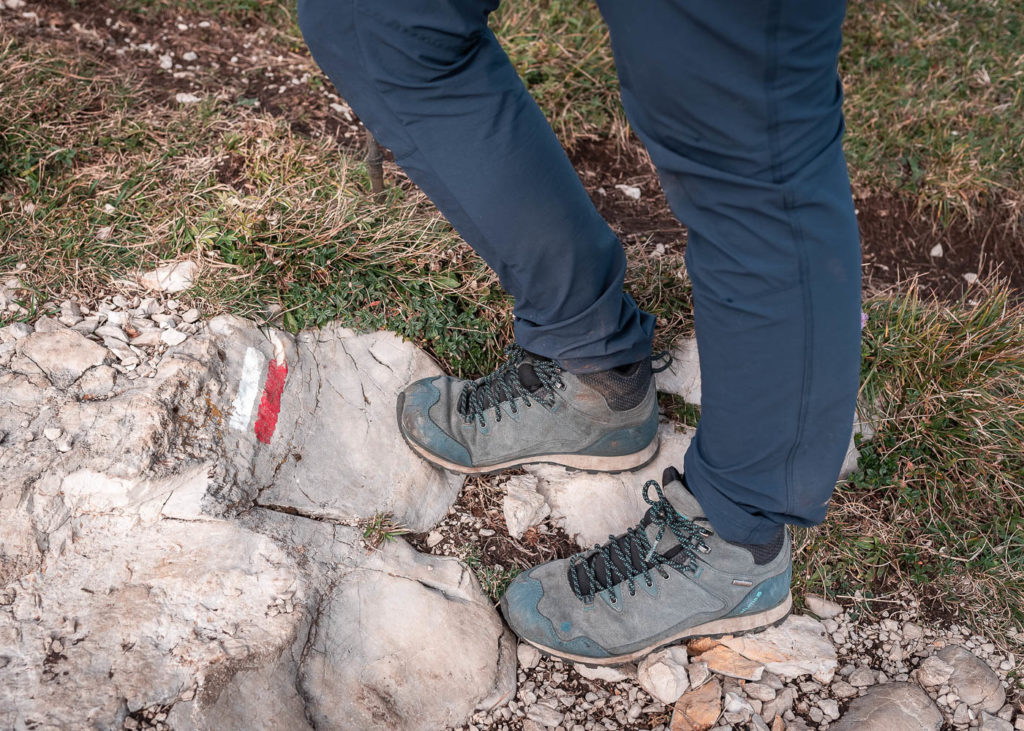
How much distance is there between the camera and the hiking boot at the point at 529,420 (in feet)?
6.78

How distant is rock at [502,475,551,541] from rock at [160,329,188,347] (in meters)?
0.97

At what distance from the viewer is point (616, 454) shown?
2.16 m

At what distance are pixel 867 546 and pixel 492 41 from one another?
1.65 meters

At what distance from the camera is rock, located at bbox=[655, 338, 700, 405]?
246cm

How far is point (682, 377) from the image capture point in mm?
2475

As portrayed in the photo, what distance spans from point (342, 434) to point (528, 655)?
0.76 m

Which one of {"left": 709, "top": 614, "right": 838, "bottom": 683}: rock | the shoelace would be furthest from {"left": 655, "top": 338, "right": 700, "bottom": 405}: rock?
{"left": 709, "top": 614, "right": 838, "bottom": 683}: rock

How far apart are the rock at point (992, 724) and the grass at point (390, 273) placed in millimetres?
266

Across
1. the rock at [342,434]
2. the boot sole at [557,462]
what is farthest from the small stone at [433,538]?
the boot sole at [557,462]

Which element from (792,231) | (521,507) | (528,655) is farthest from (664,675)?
(792,231)

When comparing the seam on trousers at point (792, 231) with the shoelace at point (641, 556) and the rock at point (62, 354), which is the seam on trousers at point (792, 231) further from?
the rock at point (62, 354)

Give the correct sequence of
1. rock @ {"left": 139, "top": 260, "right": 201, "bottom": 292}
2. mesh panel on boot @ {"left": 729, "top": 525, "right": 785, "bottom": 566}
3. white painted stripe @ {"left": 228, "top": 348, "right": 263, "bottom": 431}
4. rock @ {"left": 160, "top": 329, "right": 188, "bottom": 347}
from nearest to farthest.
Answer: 1. mesh panel on boot @ {"left": 729, "top": 525, "right": 785, "bottom": 566}
2. white painted stripe @ {"left": 228, "top": 348, "right": 263, "bottom": 431}
3. rock @ {"left": 160, "top": 329, "right": 188, "bottom": 347}
4. rock @ {"left": 139, "top": 260, "right": 201, "bottom": 292}

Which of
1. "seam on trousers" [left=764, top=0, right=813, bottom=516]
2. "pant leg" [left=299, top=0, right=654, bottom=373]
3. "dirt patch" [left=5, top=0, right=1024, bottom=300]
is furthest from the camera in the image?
"dirt patch" [left=5, top=0, right=1024, bottom=300]

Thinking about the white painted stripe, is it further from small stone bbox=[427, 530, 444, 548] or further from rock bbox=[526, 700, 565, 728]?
rock bbox=[526, 700, 565, 728]
